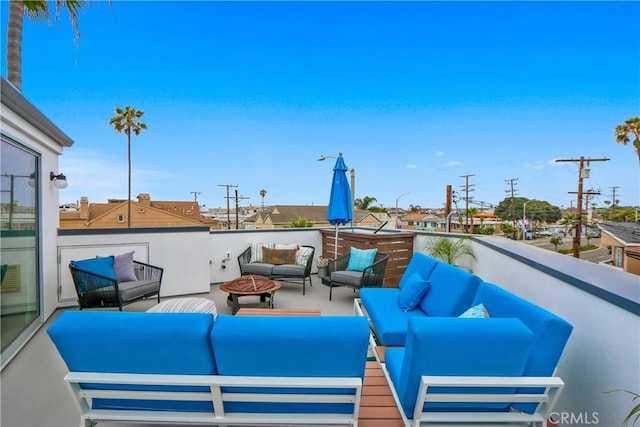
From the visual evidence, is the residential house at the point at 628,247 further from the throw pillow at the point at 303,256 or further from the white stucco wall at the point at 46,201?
the white stucco wall at the point at 46,201

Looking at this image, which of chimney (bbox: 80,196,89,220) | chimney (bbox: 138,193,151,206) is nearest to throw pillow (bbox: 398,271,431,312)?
chimney (bbox: 80,196,89,220)

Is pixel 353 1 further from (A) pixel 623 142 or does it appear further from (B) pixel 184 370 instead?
(A) pixel 623 142

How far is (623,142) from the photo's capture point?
12984 mm

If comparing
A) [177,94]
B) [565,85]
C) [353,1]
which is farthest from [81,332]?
[565,85]

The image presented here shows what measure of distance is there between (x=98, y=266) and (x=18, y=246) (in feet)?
3.28

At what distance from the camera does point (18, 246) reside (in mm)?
3389

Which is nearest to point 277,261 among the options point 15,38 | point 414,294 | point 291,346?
point 414,294

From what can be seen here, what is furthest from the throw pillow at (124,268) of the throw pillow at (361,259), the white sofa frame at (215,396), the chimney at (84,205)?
the chimney at (84,205)

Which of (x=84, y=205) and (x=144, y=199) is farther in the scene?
(x=144, y=199)

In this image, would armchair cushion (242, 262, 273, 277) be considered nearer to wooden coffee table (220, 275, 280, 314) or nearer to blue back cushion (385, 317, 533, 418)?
wooden coffee table (220, 275, 280, 314)

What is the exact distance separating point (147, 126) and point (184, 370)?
20478mm

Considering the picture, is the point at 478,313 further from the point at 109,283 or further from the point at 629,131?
the point at 629,131

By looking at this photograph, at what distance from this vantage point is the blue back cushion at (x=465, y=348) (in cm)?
147

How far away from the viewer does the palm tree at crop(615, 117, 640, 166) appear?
490 inches
